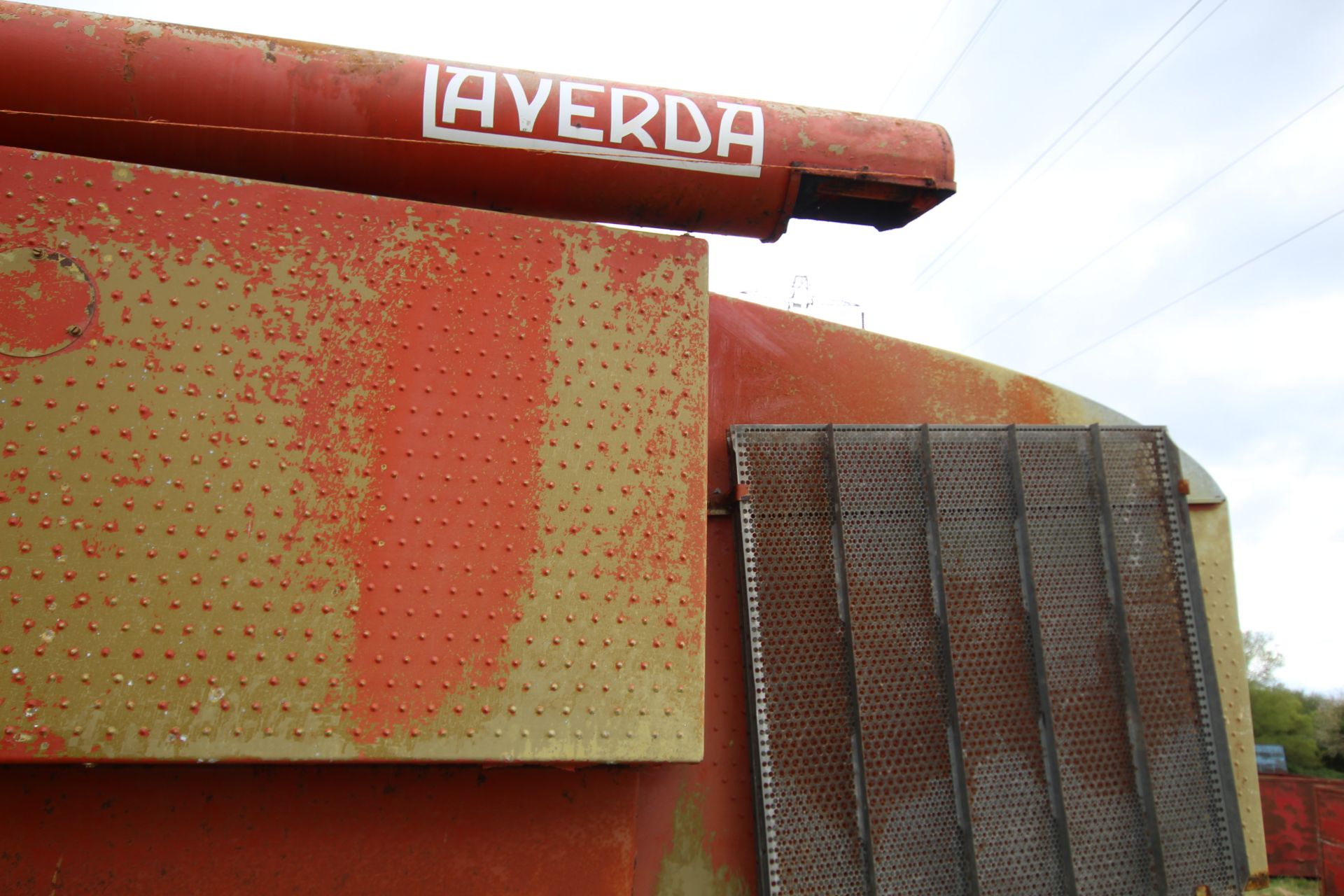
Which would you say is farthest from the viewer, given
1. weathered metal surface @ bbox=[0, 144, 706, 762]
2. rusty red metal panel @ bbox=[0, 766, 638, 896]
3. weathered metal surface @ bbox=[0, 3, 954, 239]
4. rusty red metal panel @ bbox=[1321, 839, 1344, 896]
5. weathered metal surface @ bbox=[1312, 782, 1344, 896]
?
weathered metal surface @ bbox=[1312, 782, 1344, 896]

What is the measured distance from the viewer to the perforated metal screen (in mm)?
3717

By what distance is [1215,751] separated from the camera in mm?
3936

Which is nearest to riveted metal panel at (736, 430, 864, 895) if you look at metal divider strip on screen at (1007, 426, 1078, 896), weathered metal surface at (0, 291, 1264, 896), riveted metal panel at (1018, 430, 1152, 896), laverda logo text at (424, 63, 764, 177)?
weathered metal surface at (0, 291, 1264, 896)

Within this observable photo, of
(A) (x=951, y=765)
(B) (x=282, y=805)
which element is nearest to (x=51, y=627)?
(B) (x=282, y=805)

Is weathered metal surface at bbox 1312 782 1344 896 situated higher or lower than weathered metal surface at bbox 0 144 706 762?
lower

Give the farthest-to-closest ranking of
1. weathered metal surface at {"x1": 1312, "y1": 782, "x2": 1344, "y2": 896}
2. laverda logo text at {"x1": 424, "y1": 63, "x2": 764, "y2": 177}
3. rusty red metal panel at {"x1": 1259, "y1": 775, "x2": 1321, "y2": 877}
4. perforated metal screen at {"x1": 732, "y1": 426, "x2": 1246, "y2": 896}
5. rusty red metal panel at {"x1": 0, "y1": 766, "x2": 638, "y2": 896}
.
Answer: rusty red metal panel at {"x1": 1259, "y1": 775, "x2": 1321, "y2": 877} < weathered metal surface at {"x1": 1312, "y1": 782, "x2": 1344, "y2": 896} < laverda logo text at {"x1": 424, "y1": 63, "x2": 764, "y2": 177} < perforated metal screen at {"x1": 732, "y1": 426, "x2": 1246, "y2": 896} < rusty red metal panel at {"x1": 0, "y1": 766, "x2": 638, "y2": 896}

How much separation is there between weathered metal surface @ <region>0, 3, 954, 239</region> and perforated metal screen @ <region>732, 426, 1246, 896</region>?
126cm

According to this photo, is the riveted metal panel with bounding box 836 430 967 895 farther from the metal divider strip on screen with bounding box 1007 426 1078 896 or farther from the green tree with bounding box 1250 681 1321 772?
the green tree with bounding box 1250 681 1321 772

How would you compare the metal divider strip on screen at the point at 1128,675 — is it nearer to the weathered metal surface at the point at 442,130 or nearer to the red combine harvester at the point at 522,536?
the red combine harvester at the point at 522,536

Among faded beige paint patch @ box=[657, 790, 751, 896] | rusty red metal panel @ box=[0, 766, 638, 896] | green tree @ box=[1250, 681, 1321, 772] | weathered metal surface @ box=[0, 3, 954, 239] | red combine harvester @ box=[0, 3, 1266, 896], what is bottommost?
green tree @ box=[1250, 681, 1321, 772]

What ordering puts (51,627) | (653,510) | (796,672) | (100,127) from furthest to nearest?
(796,672), (100,127), (653,510), (51,627)

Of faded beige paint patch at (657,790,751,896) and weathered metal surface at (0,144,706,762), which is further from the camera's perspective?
faded beige paint patch at (657,790,751,896)

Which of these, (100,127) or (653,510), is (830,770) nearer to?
(653,510)

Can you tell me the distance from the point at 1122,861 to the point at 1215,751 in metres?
0.70
